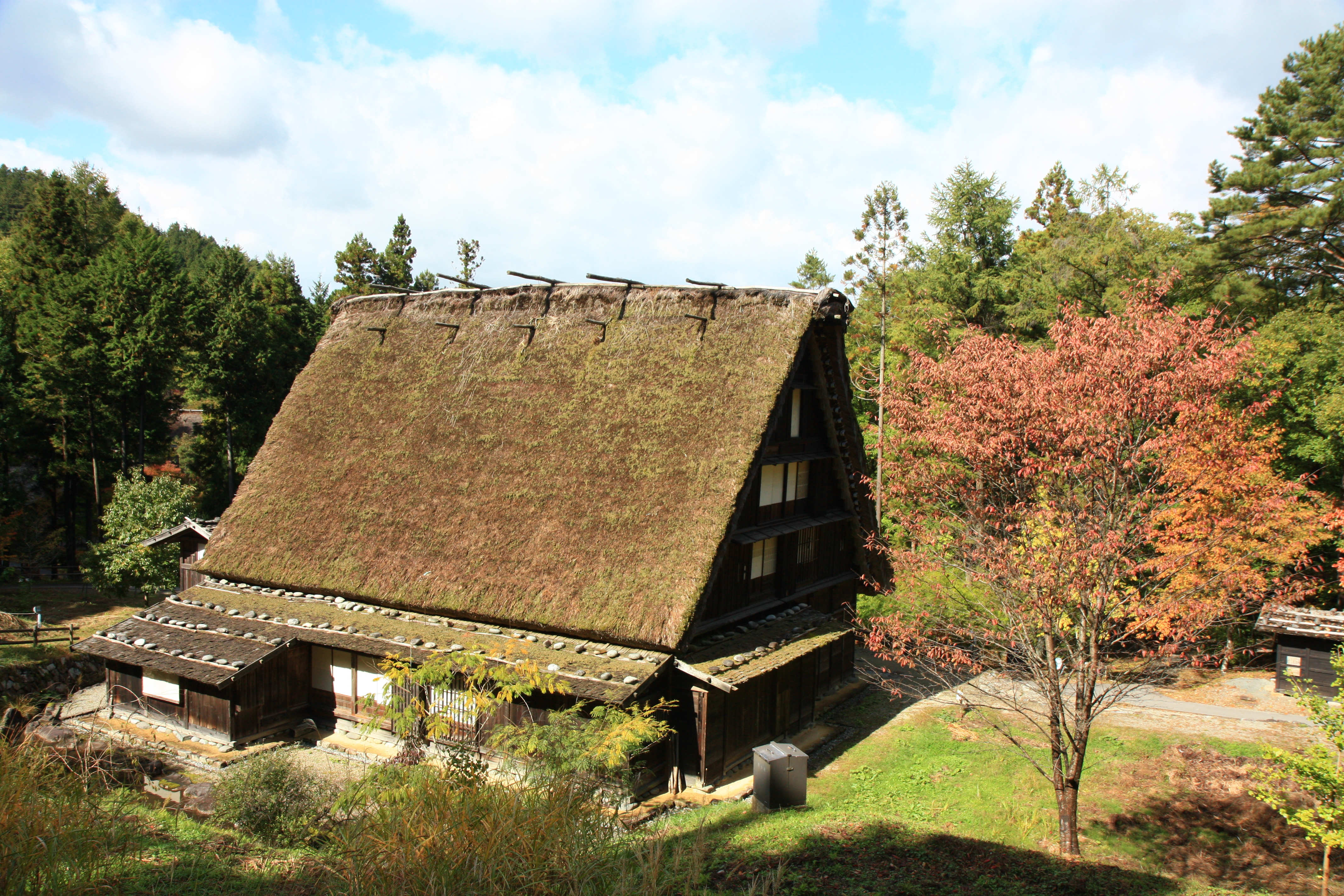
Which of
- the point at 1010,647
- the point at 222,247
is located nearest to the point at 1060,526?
the point at 1010,647

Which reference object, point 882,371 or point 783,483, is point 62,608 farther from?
point 882,371

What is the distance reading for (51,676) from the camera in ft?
59.9

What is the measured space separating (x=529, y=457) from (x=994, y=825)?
33.1ft

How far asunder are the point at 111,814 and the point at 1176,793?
14.6 meters

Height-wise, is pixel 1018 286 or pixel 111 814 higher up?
pixel 1018 286

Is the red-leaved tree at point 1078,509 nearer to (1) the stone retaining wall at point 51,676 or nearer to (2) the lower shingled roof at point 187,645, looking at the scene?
(2) the lower shingled roof at point 187,645

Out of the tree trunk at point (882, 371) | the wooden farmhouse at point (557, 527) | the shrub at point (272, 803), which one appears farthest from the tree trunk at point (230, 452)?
the shrub at point (272, 803)

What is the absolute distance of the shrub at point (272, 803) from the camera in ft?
25.5

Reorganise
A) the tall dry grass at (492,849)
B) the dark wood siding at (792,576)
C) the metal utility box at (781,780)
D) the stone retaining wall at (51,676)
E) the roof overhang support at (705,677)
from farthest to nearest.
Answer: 1. the stone retaining wall at (51,676)
2. the dark wood siding at (792,576)
3. the roof overhang support at (705,677)
4. the metal utility box at (781,780)
5. the tall dry grass at (492,849)

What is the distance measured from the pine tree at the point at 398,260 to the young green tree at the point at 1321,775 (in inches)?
1719

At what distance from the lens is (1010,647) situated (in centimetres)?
1175

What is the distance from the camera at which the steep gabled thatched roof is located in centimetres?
1325

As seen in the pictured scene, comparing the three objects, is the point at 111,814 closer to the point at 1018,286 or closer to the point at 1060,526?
the point at 1060,526

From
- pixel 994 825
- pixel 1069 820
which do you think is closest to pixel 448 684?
pixel 1069 820
